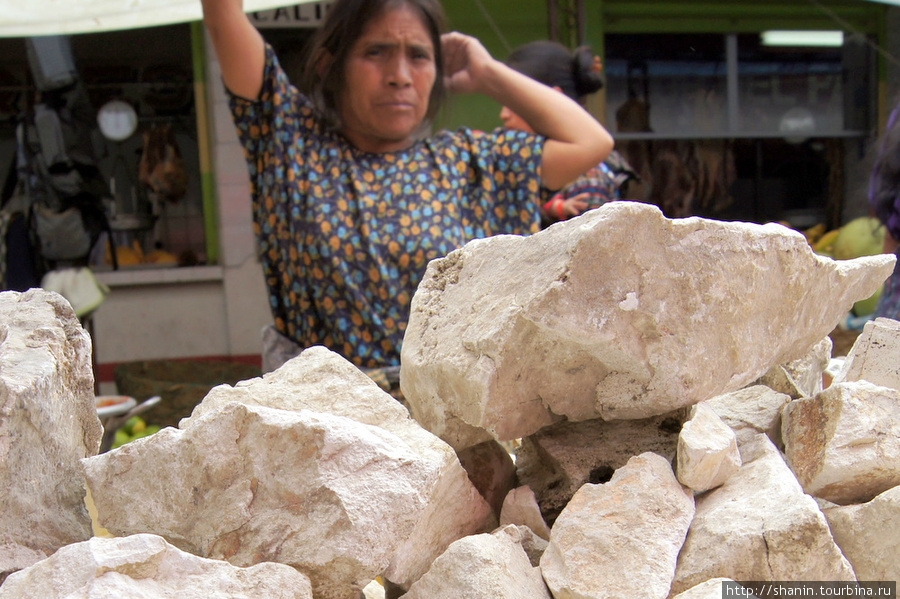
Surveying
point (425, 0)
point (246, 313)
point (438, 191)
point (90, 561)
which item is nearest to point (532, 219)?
point (438, 191)

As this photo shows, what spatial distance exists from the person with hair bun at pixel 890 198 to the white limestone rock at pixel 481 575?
139 centimetres

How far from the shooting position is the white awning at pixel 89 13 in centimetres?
226

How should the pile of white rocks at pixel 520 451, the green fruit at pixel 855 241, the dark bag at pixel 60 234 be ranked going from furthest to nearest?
the green fruit at pixel 855 241, the dark bag at pixel 60 234, the pile of white rocks at pixel 520 451

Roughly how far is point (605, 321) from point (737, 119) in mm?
4403

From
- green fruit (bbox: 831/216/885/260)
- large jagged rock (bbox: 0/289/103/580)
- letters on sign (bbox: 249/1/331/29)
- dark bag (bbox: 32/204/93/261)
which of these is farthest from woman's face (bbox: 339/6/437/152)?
letters on sign (bbox: 249/1/331/29)

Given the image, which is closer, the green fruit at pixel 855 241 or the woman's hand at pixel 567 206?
the woman's hand at pixel 567 206

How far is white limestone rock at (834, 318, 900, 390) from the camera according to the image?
1.08 m

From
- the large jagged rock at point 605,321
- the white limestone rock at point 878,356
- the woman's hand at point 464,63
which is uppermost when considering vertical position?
the woman's hand at point 464,63

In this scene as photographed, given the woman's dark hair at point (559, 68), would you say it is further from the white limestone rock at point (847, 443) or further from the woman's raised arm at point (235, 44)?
the white limestone rock at point (847, 443)

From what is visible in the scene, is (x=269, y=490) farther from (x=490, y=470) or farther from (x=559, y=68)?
(x=559, y=68)

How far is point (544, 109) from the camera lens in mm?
2090

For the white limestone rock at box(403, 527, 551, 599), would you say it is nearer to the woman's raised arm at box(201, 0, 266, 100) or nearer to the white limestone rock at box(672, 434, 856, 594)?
the white limestone rock at box(672, 434, 856, 594)

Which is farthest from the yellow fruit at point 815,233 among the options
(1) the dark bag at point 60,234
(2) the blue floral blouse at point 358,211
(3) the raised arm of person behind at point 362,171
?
(1) the dark bag at point 60,234

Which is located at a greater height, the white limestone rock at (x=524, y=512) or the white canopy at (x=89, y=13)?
the white canopy at (x=89, y=13)
